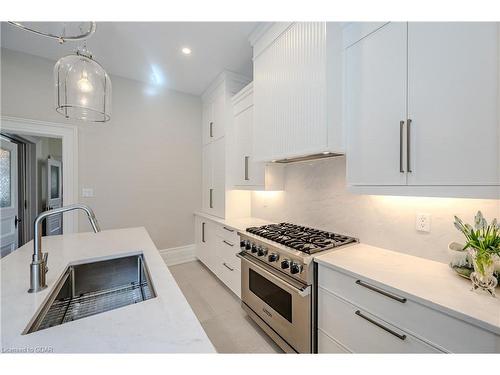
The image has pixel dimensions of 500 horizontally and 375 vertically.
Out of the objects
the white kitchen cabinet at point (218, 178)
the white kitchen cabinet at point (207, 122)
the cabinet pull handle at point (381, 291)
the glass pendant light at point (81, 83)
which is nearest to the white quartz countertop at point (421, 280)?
the cabinet pull handle at point (381, 291)

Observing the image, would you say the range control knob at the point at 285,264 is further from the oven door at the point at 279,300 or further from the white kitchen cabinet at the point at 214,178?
the white kitchen cabinet at the point at 214,178

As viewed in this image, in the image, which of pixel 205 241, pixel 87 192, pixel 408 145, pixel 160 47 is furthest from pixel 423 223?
pixel 87 192

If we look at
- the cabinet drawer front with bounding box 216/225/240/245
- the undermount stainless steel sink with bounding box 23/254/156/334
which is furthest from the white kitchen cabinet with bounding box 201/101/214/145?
the undermount stainless steel sink with bounding box 23/254/156/334

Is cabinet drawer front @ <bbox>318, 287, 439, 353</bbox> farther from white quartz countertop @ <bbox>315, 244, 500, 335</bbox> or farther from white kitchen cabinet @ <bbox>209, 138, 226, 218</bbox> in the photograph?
white kitchen cabinet @ <bbox>209, 138, 226, 218</bbox>

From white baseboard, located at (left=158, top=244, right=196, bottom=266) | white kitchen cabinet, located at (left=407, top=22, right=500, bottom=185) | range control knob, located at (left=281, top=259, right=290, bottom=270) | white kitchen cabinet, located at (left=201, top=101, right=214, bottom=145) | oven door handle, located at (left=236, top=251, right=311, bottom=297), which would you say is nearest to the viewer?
white kitchen cabinet, located at (left=407, top=22, right=500, bottom=185)

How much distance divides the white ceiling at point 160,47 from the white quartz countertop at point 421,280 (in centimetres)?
218

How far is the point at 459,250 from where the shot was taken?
1.06m

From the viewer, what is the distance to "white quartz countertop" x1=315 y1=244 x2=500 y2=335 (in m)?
0.78

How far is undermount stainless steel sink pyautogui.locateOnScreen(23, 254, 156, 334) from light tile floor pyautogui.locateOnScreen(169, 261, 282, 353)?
3.14 feet

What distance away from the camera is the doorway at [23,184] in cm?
273

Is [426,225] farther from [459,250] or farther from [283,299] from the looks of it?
[283,299]

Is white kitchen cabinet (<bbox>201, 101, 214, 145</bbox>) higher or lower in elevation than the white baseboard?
higher
